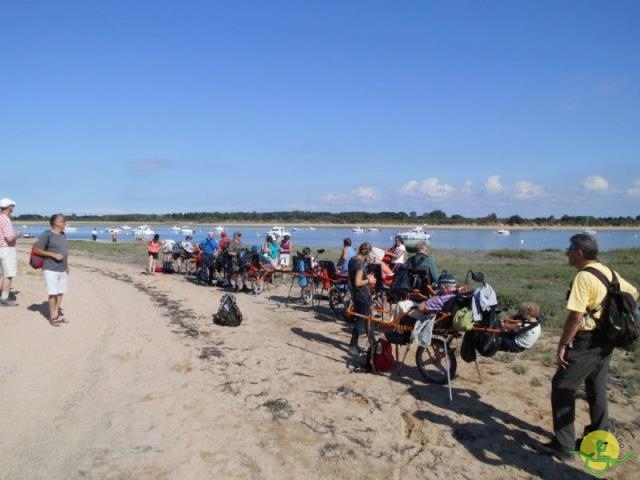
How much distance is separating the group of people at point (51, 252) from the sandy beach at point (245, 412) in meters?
0.50

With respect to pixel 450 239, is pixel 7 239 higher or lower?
higher

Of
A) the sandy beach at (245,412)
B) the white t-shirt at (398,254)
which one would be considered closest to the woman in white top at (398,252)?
the white t-shirt at (398,254)

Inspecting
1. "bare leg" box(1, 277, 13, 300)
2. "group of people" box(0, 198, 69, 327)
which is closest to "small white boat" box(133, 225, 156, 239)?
"bare leg" box(1, 277, 13, 300)

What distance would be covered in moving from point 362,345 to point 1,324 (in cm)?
559

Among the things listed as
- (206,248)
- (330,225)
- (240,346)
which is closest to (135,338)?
(240,346)

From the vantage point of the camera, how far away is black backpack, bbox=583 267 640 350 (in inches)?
155

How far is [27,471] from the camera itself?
159 inches

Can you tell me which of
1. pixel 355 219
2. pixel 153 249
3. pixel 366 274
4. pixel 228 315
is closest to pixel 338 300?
pixel 228 315

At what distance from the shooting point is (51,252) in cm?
770

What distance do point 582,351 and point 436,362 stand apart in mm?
2380

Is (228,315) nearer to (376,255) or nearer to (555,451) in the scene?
(376,255)

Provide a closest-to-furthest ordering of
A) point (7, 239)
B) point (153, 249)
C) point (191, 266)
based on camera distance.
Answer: point (7, 239) < point (153, 249) < point (191, 266)

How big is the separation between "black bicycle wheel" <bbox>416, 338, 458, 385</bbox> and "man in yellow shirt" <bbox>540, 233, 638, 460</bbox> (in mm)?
1823

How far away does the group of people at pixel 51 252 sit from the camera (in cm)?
770
